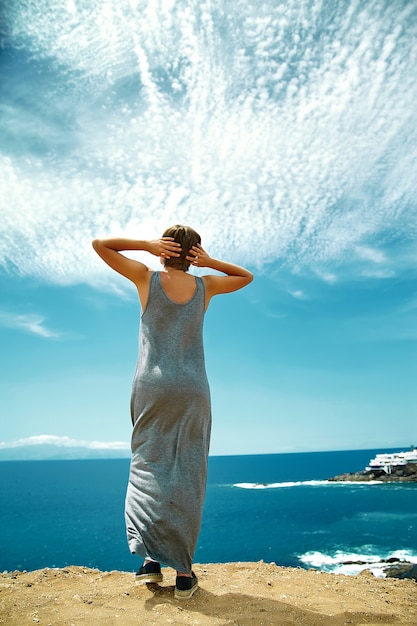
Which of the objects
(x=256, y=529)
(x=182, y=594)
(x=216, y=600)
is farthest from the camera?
(x=256, y=529)

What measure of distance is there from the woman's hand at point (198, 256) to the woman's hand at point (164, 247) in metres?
0.13

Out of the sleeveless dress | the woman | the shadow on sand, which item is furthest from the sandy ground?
the sleeveless dress

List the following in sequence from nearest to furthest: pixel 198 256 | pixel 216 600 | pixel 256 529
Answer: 1. pixel 216 600
2. pixel 198 256
3. pixel 256 529

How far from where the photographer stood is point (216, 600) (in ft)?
10.6

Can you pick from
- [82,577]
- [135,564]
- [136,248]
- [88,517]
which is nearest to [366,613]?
[82,577]

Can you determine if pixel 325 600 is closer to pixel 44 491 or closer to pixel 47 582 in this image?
pixel 47 582

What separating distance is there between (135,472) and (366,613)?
74.4 inches

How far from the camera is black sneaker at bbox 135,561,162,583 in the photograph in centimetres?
315

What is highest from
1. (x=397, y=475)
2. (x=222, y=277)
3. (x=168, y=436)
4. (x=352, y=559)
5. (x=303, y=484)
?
(x=397, y=475)

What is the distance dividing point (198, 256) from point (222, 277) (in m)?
0.32

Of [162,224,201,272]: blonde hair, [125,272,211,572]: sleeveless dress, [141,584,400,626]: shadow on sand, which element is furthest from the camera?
[162,224,201,272]: blonde hair

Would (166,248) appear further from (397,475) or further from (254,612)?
(397,475)

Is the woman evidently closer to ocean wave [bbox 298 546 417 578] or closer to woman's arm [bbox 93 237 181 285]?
woman's arm [bbox 93 237 181 285]

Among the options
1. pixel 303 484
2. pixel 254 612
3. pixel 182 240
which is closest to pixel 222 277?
pixel 182 240
